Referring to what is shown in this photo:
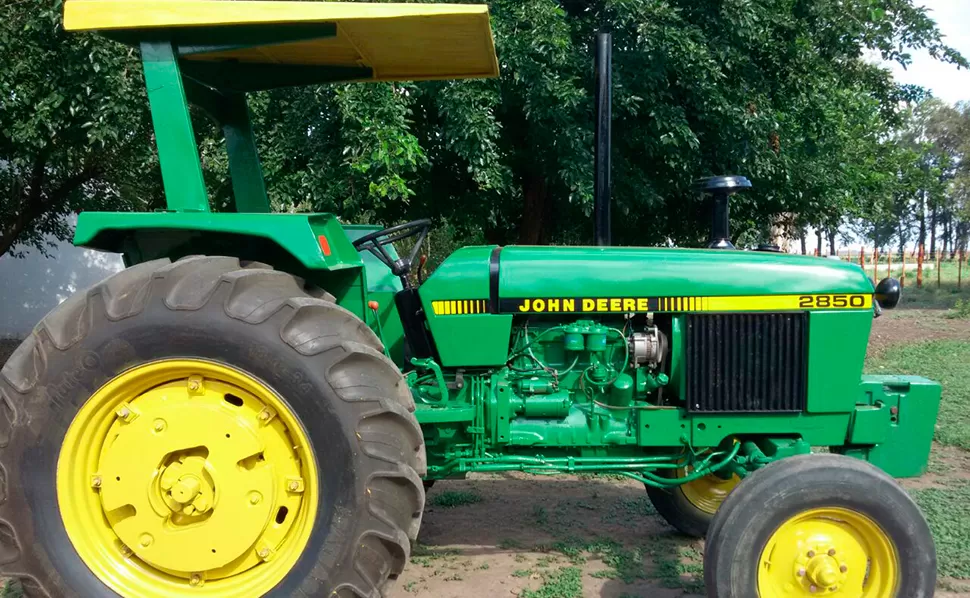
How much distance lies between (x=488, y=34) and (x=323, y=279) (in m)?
1.21

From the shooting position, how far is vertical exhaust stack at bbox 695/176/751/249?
11.1 ft

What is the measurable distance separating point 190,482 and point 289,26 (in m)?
1.67

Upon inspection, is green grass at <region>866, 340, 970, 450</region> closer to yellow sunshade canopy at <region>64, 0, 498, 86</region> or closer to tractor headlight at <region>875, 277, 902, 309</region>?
tractor headlight at <region>875, 277, 902, 309</region>

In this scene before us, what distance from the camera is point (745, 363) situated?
3.12 metres

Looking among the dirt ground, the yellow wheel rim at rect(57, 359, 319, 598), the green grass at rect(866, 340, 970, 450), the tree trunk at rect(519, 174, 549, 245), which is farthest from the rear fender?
the tree trunk at rect(519, 174, 549, 245)

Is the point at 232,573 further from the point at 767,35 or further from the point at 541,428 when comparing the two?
the point at 767,35

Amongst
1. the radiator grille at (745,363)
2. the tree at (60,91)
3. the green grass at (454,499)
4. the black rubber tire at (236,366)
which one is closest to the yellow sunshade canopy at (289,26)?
the black rubber tire at (236,366)

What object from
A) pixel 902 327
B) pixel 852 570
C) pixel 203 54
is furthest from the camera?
pixel 902 327

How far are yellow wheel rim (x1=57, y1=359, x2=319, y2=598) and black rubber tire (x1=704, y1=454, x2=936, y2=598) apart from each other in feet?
4.87

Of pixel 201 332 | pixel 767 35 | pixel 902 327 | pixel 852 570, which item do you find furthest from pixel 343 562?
pixel 902 327

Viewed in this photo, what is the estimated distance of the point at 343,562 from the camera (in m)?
2.53

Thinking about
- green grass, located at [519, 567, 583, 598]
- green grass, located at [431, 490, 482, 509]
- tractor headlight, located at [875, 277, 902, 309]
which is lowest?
green grass, located at [431, 490, 482, 509]

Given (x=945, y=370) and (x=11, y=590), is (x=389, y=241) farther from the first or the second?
(x=945, y=370)

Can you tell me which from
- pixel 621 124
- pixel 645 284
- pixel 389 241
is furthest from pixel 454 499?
pixel 621 124
